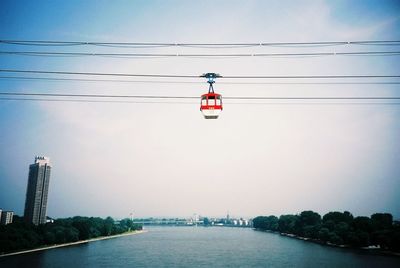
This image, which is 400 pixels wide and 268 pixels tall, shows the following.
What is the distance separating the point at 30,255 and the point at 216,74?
5421 cm

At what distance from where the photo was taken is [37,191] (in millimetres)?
117938

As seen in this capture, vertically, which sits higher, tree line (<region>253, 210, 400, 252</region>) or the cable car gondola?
the cable car gondola

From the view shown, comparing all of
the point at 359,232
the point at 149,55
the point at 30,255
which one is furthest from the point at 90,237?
the point at 149,55

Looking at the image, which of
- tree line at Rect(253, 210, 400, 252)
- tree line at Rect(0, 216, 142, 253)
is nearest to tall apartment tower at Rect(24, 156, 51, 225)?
tree line at Rect(0, 216, 142, 253)

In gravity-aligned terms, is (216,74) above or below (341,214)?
above

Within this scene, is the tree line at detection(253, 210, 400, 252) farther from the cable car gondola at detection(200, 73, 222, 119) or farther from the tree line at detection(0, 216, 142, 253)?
the tree line at detection(0, 216, 142, 253)

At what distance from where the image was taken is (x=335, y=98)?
11945 mm

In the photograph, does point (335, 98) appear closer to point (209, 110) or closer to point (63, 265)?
point (209, 110)

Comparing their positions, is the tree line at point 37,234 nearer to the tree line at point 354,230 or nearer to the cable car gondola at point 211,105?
the cable car gondola at point 211,105

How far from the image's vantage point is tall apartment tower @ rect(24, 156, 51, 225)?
11481 cm

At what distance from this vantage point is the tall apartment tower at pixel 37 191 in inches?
4520

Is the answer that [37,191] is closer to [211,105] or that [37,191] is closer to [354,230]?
[354,230]

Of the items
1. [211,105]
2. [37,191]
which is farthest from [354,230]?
[37,191]

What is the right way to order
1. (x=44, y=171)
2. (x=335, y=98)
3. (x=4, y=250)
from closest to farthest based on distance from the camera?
1. (x=335, y=98)
2. (x=4, y=250)
3. (x=44, y=171)
